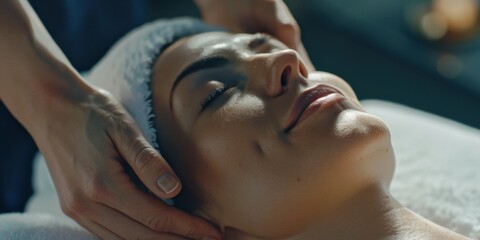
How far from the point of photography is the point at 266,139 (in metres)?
0.90

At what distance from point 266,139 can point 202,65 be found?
173mm

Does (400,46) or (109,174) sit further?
(400,46)

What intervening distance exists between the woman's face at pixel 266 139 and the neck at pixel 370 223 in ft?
0.04

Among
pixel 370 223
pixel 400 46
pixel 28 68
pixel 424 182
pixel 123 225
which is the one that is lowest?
pixel 400 46

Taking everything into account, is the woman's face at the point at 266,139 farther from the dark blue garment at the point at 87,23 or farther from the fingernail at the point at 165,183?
the dark blue garment at the point at 87,23

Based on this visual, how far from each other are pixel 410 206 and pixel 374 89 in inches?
46.2

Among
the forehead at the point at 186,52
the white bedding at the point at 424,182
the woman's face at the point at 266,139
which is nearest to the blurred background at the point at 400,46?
the white bedding at the point at 424,182

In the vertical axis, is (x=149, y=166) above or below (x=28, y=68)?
below

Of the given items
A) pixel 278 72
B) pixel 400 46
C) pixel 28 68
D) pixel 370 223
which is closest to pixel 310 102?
pixel 278 72

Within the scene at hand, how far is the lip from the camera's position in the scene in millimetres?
904

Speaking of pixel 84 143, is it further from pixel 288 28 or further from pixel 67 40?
pixel 67 40

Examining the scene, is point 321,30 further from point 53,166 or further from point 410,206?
point 53,166

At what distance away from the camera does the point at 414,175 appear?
1.22 m

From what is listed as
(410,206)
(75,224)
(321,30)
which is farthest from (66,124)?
(321,30)
